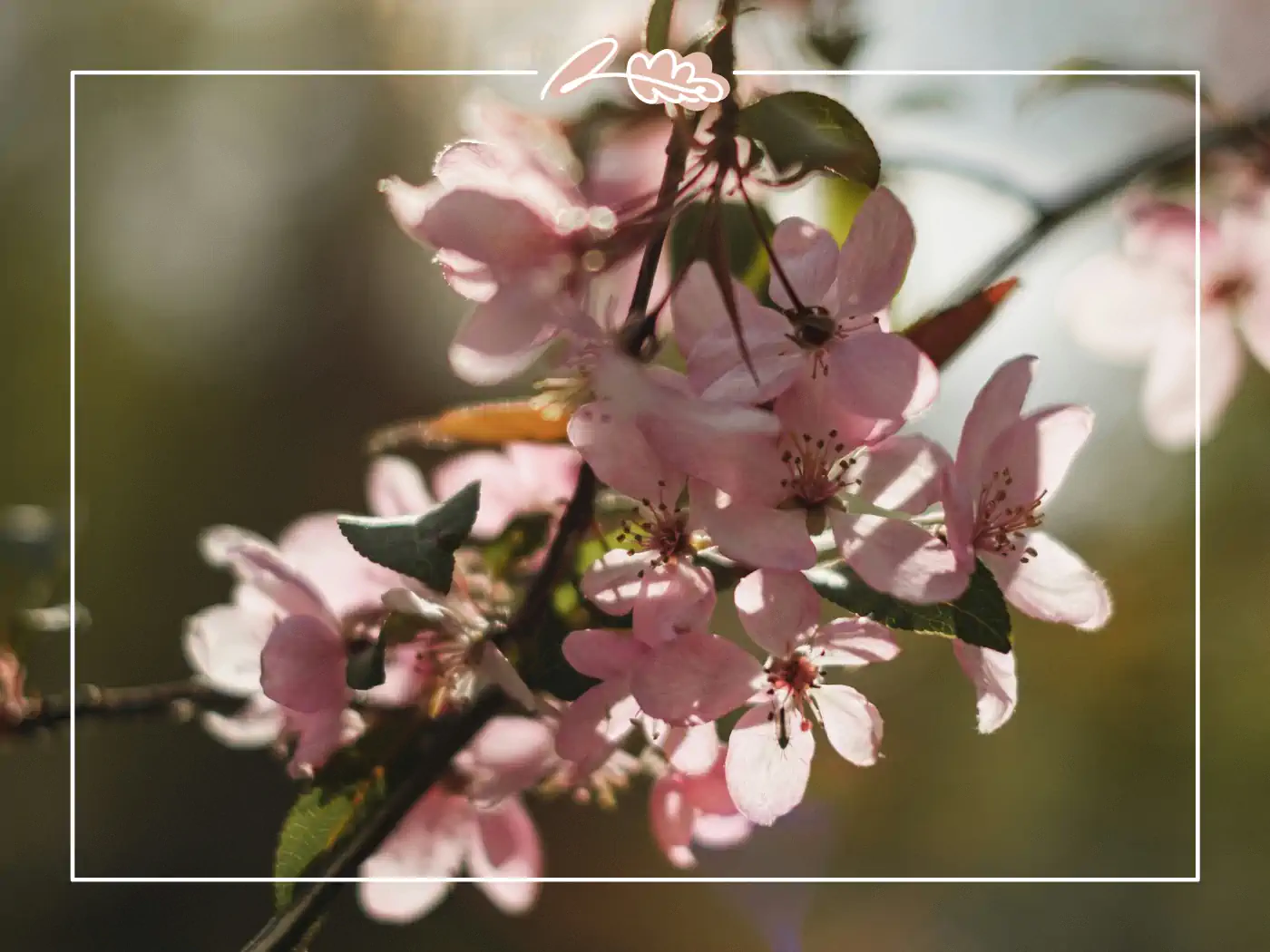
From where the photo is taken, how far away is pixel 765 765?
45 cm

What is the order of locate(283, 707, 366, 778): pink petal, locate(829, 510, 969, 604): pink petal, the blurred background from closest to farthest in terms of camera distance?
locate(829, 510, 969, 604): pink petal < locate(283, 707, 366, 778): pink petal < the blurred background

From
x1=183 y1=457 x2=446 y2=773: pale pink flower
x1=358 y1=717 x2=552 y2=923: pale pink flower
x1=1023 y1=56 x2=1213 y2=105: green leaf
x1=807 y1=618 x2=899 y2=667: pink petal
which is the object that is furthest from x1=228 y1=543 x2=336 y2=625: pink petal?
x1=1023 y1=56 x2=1213 y2=105: green leaf

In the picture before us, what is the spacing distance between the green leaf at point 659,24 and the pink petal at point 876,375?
0.15 metres

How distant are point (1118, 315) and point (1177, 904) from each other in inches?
30.0

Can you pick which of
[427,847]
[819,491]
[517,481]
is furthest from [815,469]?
[427,847]

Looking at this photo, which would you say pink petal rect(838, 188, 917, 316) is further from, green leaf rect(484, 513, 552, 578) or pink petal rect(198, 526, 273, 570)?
pink petal rect(198, 526, 273, 570)

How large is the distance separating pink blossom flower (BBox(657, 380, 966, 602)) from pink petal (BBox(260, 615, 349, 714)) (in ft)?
0.62

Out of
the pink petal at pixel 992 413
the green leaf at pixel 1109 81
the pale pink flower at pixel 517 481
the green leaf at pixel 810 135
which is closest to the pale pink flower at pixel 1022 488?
the pink petal at pixel 992 413

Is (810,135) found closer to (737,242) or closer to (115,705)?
(737,242)

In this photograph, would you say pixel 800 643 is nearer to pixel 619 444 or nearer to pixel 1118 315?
pixel 619 444

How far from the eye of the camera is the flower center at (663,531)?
1.35 ft

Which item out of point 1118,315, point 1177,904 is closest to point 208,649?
point 1118,315

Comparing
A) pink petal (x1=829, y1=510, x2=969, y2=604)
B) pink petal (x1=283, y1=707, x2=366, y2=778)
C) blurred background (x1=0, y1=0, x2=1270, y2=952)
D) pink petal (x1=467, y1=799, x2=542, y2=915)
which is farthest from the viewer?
blurred background (x1=0, y1=0, x2=1270, y2=952)

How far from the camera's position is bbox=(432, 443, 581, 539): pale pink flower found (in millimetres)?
550
